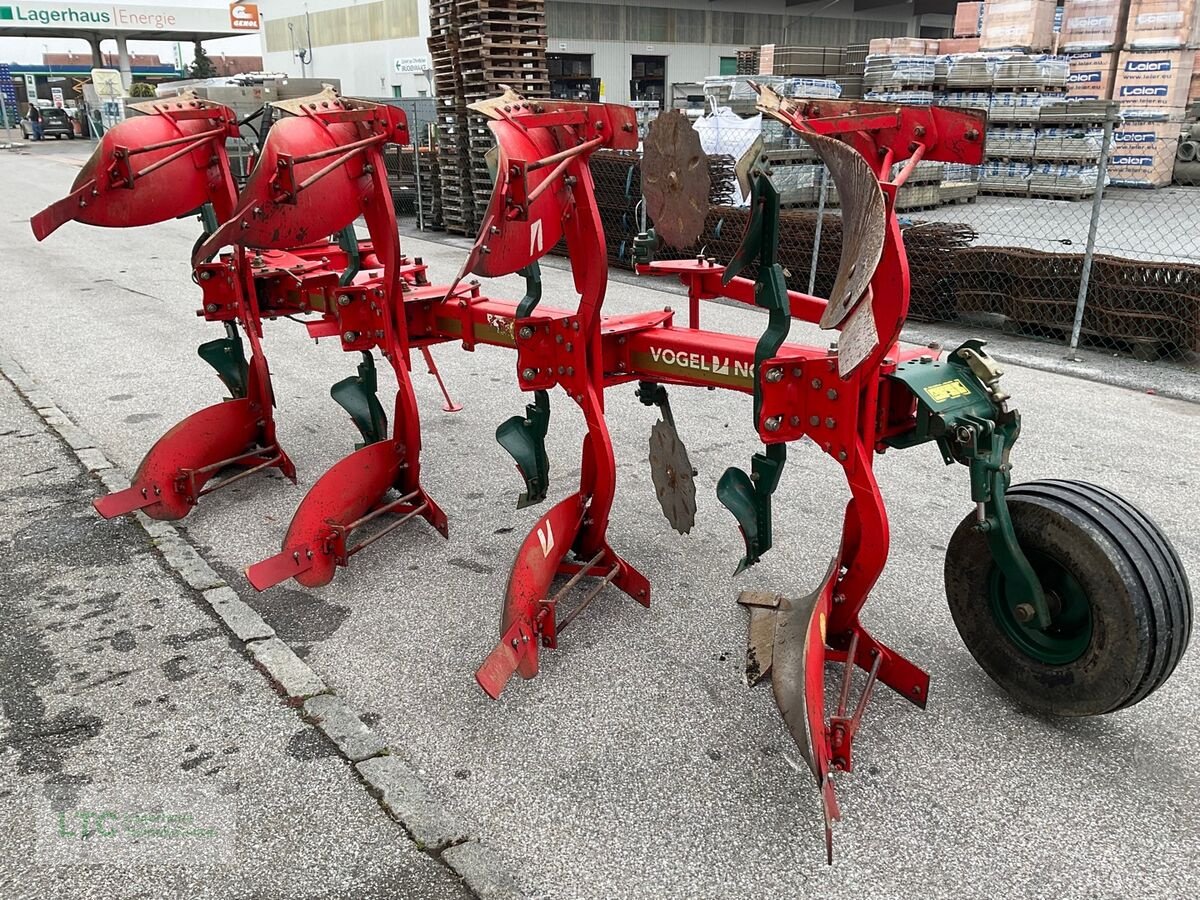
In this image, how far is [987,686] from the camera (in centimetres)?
290

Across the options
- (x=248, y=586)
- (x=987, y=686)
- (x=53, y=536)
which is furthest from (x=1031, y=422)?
(x=53, y=536)

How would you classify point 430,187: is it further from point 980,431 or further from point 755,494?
point 980,431

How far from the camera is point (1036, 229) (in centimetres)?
1192

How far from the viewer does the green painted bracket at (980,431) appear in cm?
246

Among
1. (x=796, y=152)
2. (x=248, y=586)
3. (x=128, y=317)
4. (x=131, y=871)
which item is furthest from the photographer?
(x=796, y=152)

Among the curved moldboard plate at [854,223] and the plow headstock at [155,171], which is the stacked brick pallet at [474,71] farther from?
the curved moldboard plate at [854,223]

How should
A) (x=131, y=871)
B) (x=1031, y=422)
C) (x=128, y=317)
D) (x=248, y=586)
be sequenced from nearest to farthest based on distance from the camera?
1. (x=131, y=871)
2. (x=248, y=586)
3. (x=1031, y=422)
4. (x=128, y=317)

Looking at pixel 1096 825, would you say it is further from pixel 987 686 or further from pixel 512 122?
pixel 512 122

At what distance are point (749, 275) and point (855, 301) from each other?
271 inches

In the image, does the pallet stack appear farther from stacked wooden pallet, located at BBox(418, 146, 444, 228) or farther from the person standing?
the person standing

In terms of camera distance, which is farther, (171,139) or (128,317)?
(128,317)

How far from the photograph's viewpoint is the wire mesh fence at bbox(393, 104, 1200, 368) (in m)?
6.54

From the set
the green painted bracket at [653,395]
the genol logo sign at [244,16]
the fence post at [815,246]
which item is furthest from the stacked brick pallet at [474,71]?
the genol logo sign at [244,16]

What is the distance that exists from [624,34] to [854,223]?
3350cm
